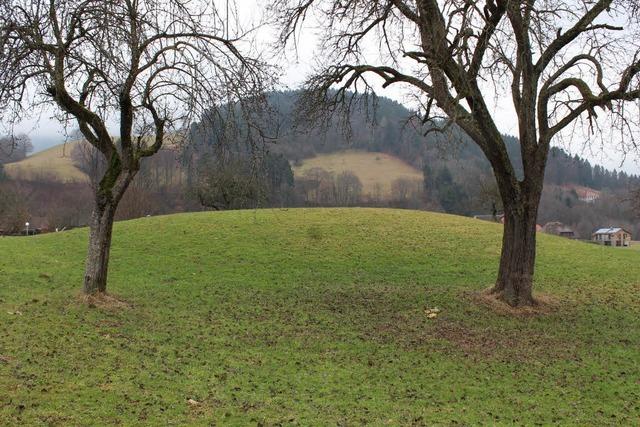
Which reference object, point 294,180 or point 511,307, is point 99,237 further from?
point 294,180

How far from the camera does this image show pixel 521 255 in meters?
13.6

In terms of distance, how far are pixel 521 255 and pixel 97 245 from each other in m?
9.98

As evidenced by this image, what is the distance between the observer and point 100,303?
11.5m

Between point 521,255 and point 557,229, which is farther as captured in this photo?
point 557,229

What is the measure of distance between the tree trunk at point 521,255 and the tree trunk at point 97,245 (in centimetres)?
958

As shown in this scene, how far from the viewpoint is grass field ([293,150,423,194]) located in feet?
326

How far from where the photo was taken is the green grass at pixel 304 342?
7.10 metres

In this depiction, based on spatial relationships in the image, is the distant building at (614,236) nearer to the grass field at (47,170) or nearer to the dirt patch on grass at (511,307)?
the dirt patch on grass at (511,307)

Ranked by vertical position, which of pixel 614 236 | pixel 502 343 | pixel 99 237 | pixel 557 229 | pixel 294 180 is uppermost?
pixel 294 180

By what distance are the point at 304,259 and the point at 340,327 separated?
8.28 metres

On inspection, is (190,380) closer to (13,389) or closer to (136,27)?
(13,389)

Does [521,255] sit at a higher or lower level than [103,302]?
higher

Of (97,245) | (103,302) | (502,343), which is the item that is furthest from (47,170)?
(502,343)

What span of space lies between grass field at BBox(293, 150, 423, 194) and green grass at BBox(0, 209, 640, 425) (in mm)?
79081
